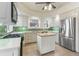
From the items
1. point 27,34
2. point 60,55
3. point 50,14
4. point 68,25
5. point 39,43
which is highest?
point 50,14

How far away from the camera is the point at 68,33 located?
1800 mm

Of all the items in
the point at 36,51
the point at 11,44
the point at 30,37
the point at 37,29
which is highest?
the point at 37,29

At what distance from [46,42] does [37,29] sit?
258 millimetres

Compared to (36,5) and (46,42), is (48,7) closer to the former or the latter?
(36,5)

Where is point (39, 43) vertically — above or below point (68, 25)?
below

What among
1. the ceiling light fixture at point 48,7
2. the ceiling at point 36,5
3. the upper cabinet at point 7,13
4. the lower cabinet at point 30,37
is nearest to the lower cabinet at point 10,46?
the lower cabinet at point 30,37

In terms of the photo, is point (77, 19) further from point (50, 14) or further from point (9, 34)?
point (9, 34)

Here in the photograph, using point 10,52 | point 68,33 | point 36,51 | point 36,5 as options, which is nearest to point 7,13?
point 36,5

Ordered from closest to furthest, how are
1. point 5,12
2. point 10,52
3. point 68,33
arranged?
1. point 5,12
2. point 10,52
3. point 68,33

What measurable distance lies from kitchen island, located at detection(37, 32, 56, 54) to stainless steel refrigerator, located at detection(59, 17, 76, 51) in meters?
0.14

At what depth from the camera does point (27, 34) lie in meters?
1.70

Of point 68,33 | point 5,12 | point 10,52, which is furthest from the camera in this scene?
point 68,33

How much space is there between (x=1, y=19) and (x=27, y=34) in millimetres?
452

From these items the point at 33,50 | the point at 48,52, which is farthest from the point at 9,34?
the point at 48,52
